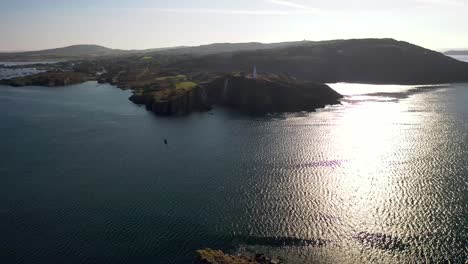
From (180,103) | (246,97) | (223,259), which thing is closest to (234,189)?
(223,259)

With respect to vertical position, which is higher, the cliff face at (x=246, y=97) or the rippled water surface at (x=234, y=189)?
the cliff face at (x=246, y=97)

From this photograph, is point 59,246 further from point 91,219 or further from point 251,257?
point 251,257

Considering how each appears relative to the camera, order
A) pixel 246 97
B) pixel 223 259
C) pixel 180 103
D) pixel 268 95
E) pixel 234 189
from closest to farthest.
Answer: pixel 223 259
pixel 234 189
pixel 180 103
pixel 268 95
pixel 246 97

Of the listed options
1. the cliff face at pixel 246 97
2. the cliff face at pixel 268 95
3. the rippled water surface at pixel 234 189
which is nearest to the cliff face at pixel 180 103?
the cliff face at pixel 246 97

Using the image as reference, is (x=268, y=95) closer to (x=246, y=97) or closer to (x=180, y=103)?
(x=246, y=97)

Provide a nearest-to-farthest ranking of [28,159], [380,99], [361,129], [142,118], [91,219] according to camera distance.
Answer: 1. [91,219]
2. [28,159]
3. [361,129]
4. [142,118]
5. [380,99]

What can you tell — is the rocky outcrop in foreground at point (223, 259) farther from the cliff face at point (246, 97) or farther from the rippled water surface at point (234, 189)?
Answer: the cliff face at point (246, 97)

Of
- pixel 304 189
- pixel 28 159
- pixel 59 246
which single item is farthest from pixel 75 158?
pixel 304 189
